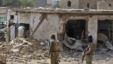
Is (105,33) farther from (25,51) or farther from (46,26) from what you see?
(25,51)

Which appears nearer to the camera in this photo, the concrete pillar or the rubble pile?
the rubble pile

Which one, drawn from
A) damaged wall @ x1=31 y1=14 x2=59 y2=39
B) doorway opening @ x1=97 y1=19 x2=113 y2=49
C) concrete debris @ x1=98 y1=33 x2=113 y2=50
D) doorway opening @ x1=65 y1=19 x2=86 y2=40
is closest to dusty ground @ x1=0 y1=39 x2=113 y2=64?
concrete debris @ x1=98 y1=33 x2=113 y2=50

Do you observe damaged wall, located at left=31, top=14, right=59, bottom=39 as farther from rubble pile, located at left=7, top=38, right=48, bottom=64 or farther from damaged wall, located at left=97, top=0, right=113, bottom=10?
damaged wall, located at left=97, top=0, right=113, bottom=10

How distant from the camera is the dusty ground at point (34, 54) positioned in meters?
18.4

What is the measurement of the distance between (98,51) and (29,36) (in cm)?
540

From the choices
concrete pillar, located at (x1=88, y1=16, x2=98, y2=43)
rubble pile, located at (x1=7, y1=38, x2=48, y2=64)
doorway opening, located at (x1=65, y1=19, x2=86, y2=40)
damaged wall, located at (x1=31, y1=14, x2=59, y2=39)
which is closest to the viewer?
rubble pile, located at (x1=7, y1=38, x2=48, y2=64)

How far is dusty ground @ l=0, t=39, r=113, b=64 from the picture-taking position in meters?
18.4

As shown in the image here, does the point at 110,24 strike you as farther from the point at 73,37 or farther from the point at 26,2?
the point at 26,2

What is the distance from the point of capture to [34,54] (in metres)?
19.7

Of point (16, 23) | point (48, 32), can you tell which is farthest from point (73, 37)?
point (16, 23)

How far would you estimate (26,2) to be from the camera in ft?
145

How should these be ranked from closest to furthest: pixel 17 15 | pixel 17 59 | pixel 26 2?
pixel 17 59, pixel 17 15, pixel 26 2

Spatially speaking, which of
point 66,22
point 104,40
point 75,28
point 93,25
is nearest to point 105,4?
point 75,28

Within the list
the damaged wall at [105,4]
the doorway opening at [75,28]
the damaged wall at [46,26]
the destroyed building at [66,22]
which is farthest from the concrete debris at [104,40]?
the damaged wall at [105,4]
